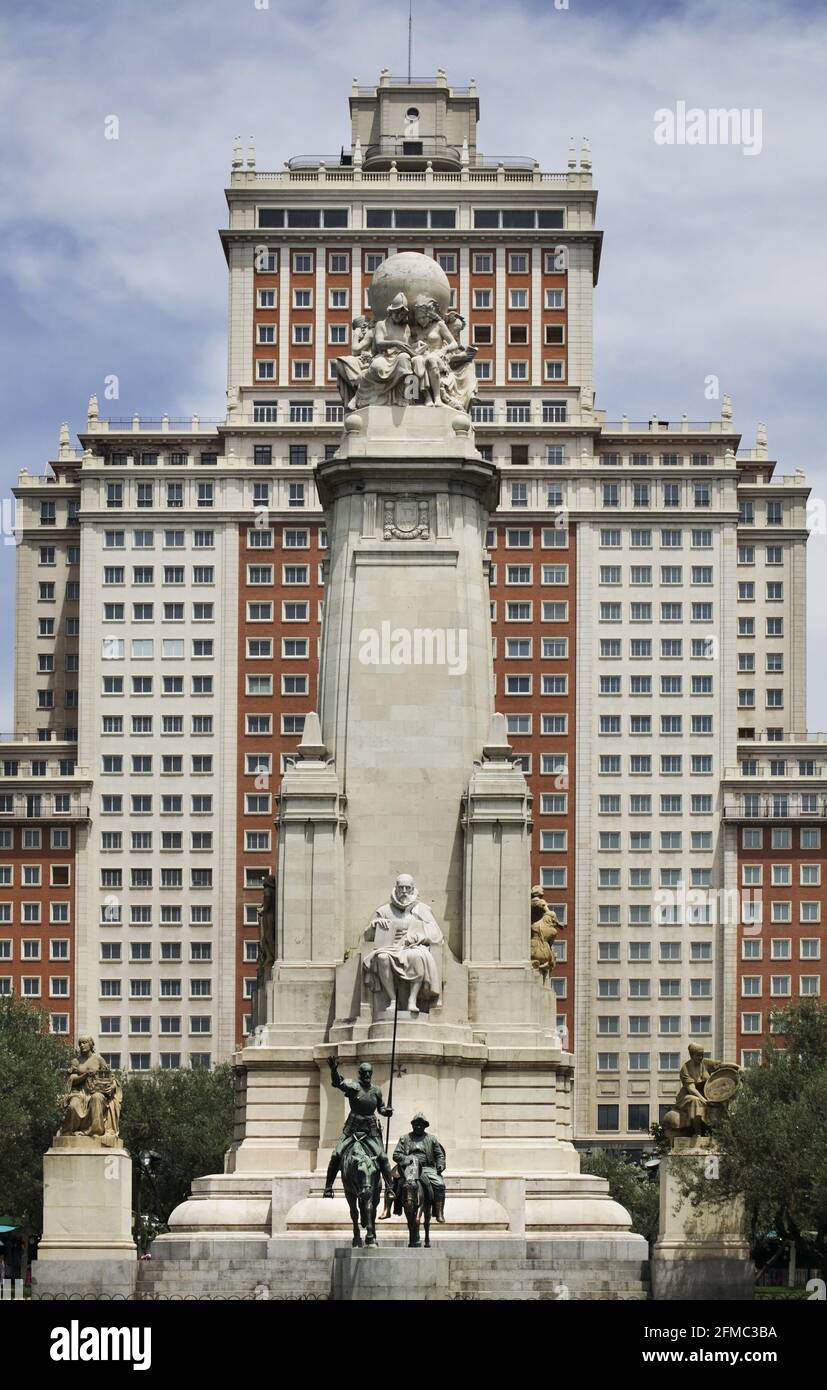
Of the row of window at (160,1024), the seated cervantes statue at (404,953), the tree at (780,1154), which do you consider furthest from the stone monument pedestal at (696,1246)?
the row of window at (160,1024)

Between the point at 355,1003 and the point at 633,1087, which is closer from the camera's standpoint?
the point at 355,1003

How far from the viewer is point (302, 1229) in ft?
195

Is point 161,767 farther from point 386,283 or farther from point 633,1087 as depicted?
point 386,283

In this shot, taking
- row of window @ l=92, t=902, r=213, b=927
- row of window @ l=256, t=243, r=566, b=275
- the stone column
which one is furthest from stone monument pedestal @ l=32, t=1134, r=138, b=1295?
row of window @ l=256, t=243, r=566, b=275

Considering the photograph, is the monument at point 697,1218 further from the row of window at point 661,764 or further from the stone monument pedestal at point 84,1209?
the row of window at point 661,764

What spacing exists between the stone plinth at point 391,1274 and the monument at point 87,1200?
9.40m

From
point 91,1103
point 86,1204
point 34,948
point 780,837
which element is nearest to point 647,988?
point 780,837

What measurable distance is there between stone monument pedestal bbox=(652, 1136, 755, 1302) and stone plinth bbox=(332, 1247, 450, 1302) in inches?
339

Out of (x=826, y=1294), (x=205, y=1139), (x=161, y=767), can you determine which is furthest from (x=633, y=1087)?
(x=826, y=1294)

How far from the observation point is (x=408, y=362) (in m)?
67.9

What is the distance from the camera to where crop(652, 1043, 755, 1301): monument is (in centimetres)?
5931

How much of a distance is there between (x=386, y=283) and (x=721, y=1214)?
77.5 feet

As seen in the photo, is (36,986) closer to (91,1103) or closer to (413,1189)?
(91,1103)

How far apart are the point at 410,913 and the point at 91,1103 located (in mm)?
8100
